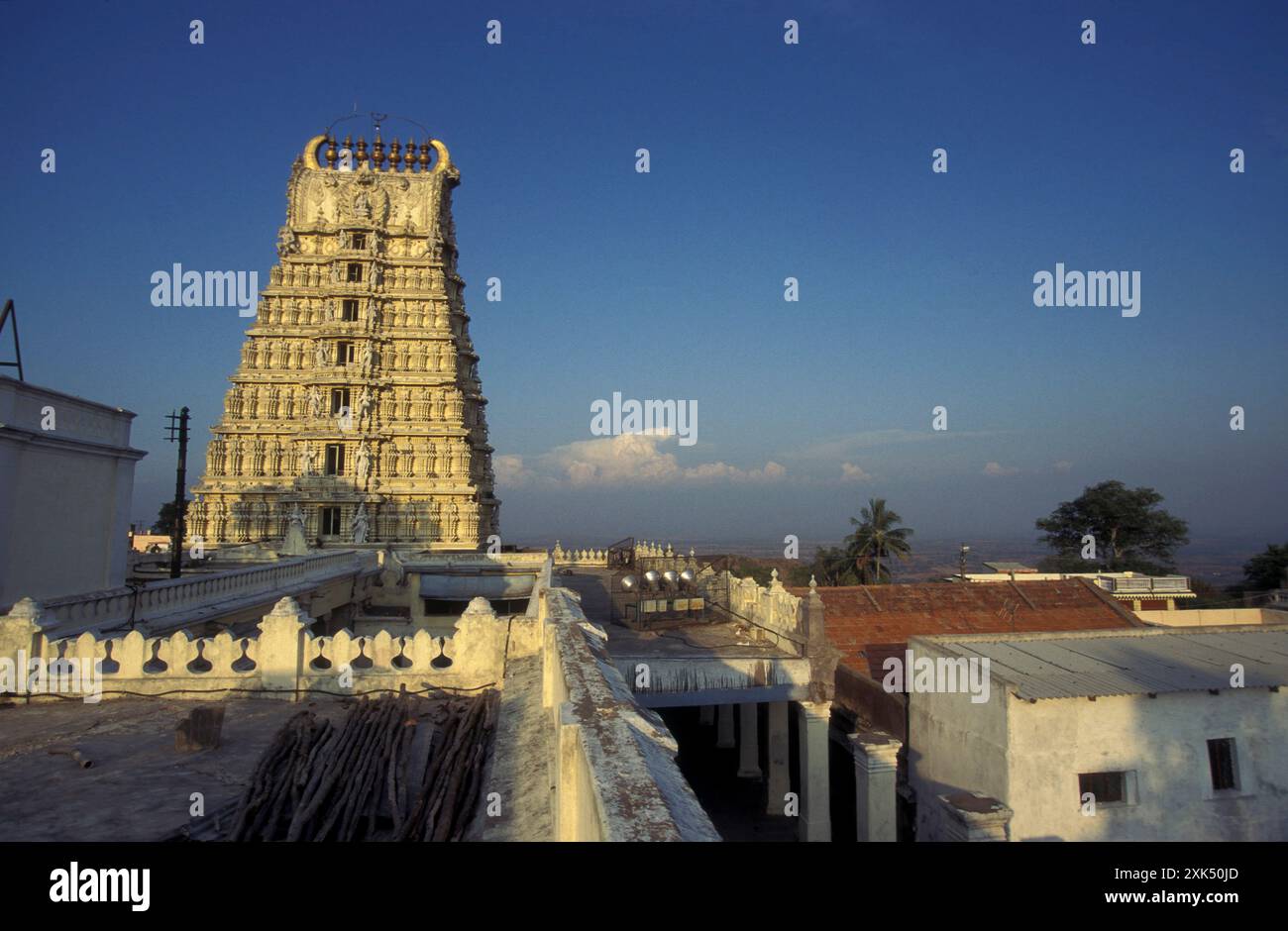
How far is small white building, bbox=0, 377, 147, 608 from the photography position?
13.1 m

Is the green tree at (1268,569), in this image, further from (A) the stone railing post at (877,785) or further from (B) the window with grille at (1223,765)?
(A) the stone railing post at (877,785)

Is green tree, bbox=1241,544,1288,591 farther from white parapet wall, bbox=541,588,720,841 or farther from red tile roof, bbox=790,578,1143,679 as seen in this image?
white parapet wall, bbox=541,588,720,841

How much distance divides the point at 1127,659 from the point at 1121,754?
328 centimetres

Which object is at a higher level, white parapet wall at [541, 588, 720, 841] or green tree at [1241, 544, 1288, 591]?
white parapet wall at [541, 588, 720, 841]

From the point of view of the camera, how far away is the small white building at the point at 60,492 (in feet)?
43.1

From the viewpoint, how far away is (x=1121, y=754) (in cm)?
1340

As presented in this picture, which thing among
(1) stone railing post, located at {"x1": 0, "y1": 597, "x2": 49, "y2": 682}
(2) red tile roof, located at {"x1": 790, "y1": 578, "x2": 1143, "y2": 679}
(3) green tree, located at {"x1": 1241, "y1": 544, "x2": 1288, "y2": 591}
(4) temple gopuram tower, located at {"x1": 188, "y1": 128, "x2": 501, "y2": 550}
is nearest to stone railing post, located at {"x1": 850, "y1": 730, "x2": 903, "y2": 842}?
(2) red tile roof, located at {"x1": 790, "y1": 578, "x2": 1143, "y2": 679}

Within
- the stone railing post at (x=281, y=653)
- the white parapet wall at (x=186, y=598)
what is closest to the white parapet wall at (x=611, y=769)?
the stone railing post at (x=281, y=653)

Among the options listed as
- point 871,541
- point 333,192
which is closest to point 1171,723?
point 871,541

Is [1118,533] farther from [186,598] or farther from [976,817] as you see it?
[186,598]

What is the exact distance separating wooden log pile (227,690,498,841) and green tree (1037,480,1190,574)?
64978 mm
